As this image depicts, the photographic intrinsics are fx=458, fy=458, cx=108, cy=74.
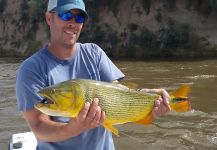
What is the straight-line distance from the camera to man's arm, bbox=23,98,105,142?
2.63m

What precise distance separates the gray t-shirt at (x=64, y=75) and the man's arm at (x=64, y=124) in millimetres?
85

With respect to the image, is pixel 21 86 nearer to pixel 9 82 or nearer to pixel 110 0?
pixel 9 82

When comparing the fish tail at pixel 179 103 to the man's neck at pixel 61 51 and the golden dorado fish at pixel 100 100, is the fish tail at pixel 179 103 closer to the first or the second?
the golden dorado fish at pixel 100 100

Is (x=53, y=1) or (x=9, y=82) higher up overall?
(x=53, y=1)

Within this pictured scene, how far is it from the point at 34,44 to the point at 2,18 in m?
7.81

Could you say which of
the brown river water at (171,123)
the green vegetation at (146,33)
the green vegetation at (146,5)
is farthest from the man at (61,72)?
the green vegetation at (146,5)

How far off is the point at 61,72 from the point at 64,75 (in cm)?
3

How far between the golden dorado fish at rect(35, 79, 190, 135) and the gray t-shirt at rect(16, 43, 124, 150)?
23cm

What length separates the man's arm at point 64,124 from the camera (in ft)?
8.63

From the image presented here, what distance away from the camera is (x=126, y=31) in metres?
32.3

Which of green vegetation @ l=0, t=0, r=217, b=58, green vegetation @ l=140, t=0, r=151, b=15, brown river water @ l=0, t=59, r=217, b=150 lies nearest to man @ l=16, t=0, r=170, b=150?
brown river water @ l=0, t=59, r=217, b=150

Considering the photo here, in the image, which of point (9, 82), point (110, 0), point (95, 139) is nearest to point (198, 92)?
point (9, 82)

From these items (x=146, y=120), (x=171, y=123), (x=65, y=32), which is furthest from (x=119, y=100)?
(x=171, y=123)

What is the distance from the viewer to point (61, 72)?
3.05 meters
